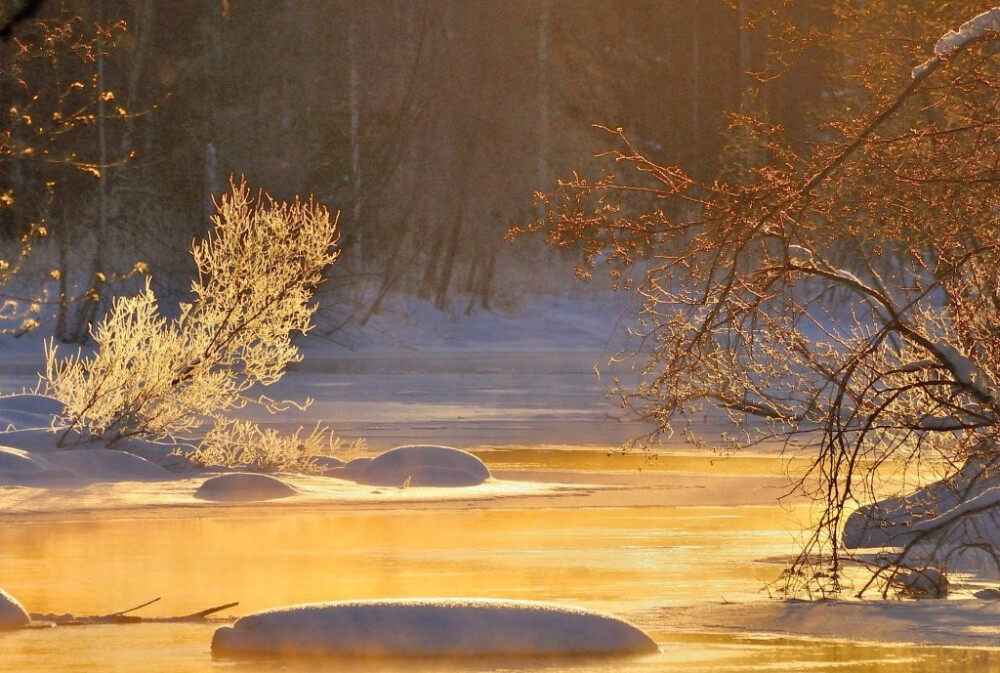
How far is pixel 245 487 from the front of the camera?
19.2 metres

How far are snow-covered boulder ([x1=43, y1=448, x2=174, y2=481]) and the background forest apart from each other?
9.70m

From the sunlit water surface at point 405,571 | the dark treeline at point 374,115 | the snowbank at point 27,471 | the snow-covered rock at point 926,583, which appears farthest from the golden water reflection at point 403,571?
the dark treeline at point 374,115

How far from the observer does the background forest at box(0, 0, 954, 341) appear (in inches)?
1617

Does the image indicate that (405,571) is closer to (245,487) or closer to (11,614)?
(11,614)

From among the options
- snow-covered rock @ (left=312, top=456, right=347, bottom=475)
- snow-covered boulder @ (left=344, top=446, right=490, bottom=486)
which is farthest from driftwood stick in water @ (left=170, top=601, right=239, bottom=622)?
snow-covered rock @ (left=312, top=456, right=347, bottom=475)

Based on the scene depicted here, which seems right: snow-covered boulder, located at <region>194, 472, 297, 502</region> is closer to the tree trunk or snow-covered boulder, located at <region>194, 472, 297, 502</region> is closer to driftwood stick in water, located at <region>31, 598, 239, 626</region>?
driftwood stick in water, located at <region>31, 598, 239, 626</region>

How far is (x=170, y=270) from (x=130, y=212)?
90.2 inches

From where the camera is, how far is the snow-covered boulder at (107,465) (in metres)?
19.7

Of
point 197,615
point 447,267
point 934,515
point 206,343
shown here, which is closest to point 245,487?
point 206,343

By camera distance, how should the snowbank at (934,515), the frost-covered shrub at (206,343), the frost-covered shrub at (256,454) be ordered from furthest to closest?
the frost-covered shrub at (256,454)
the frost-covered shrub at (206,343)
the snowbank at (934,515)

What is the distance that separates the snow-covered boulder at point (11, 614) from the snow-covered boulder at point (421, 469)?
9.10m

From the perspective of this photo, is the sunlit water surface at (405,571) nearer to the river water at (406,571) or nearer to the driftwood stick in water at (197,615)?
the river water at (406,571)

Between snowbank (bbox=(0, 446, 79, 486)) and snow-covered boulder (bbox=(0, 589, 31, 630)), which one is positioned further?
snowbank (bbox=(0, 446, 79, 486))

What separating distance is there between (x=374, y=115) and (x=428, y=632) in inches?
1612
